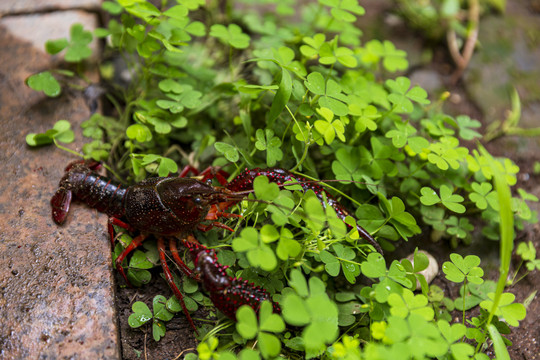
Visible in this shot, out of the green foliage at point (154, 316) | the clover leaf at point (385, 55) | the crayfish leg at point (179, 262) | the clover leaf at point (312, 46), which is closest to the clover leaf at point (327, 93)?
the clover leaf at point (312, 46)

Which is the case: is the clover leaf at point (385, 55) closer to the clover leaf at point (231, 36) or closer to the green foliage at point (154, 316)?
the clover leaf at point (231, 36)

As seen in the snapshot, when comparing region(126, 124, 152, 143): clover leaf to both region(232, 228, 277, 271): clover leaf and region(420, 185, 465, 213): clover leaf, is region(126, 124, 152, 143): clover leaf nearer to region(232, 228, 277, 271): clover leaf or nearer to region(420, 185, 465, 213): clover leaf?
region(232, 228, 277, 271): clover leaf

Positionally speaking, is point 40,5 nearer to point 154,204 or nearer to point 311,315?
point 154,204

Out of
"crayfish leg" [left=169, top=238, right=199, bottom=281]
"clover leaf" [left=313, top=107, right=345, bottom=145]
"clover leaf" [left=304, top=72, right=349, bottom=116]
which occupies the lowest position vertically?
"crayfish leg" [left=169, top=238, right=199, bottom=281]

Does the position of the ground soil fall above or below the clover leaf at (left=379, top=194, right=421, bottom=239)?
below

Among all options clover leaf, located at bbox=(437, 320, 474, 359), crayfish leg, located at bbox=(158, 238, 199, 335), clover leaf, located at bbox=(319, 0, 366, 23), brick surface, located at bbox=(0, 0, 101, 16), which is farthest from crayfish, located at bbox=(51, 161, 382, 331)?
brick surface, located at bbox=(0, 0, 101, 16)

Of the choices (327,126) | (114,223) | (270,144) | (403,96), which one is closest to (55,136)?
(114,223)
